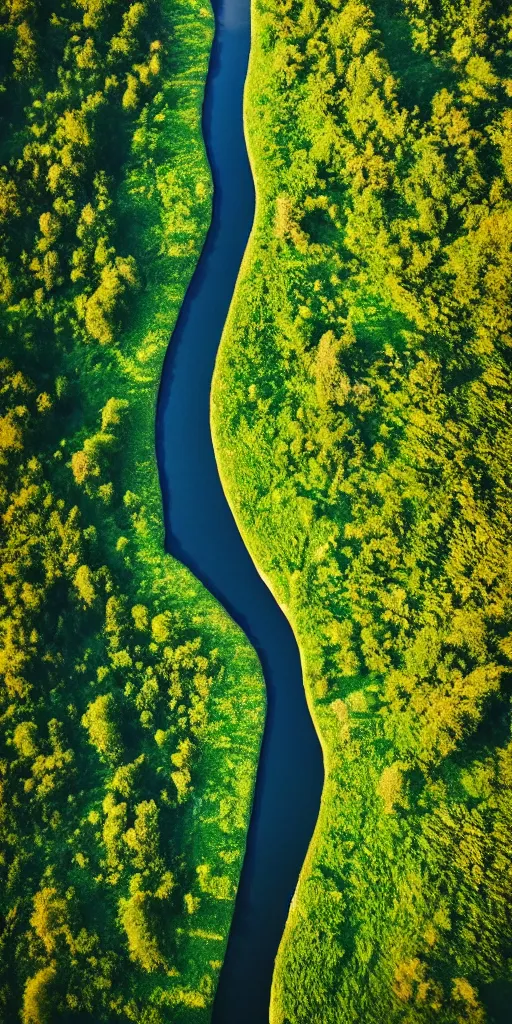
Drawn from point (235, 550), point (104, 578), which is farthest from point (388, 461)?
point (104, 578)

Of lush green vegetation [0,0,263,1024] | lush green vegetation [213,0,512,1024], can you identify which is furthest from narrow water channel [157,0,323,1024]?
lush green vegetation [213,0,512,1024]

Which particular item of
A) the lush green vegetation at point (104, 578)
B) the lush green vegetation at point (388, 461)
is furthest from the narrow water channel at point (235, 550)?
the lush green vegetation at point (388, 461)

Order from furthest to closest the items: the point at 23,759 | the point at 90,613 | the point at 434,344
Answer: the point at 434,344 < the point at 90,613 < the point at 23,759

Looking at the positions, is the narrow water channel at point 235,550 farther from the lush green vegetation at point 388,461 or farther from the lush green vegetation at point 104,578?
the lush green vegetation at point 388,461

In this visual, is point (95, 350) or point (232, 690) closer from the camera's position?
point (232, 690)

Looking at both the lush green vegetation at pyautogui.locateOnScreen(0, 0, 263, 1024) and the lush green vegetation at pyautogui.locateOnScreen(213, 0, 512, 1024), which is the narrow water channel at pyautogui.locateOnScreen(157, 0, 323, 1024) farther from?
the lush green vegetation at pyautogui.locateOnScreen(213, 0, 512, 1024)

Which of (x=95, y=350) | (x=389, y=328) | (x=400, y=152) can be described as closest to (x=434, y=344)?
(x=389, y=328)

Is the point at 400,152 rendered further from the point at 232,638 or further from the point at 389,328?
the point at 232,638
